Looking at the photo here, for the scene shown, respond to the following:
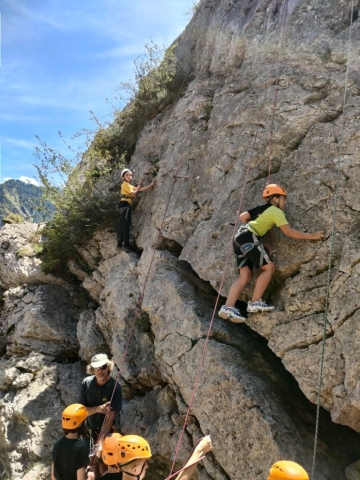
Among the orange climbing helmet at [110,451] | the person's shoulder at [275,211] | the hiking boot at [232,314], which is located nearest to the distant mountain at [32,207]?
the hiking boot at [232,314]

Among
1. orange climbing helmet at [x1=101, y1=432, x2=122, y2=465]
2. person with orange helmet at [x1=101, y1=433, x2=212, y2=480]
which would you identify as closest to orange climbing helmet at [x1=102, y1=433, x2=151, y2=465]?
person with orange helmet at [x1=101, y1=433, x2=212, y2=480]

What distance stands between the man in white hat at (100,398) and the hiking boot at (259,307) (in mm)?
2458

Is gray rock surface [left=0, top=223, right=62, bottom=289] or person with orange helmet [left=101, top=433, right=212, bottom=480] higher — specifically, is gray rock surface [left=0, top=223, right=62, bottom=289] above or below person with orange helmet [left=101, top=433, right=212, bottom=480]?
above

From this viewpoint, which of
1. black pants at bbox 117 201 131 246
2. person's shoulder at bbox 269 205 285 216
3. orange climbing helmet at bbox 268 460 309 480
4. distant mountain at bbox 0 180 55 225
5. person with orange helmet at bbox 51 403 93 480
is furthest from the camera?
distant mountain at bbox 0 180 55 225

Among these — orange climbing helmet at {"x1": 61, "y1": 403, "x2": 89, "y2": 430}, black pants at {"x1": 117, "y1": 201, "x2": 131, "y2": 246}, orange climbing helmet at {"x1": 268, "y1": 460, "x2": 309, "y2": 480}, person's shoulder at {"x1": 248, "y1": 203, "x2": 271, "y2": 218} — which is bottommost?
orange climbing helmet at {"x1": 268, "y1": 460, "x2": 309, "y2": 480}

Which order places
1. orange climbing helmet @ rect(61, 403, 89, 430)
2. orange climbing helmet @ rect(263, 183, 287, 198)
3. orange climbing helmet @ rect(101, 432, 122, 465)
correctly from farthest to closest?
orange climbing helmet @ rect(263, 183, 287, 198), orange climbing helmet @ rect(61, 403, 89, 430), orange climbing helmet @ rect(101, 432, 122, 465)

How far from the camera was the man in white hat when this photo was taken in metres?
6.59

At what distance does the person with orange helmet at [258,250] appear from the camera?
6.50 metres

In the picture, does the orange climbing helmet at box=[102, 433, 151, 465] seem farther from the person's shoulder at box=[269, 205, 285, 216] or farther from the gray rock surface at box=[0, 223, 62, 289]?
the gray rock surface at box=[0, 223, 62, 289]

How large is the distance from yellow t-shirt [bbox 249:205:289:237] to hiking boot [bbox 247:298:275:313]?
1099 millimetres

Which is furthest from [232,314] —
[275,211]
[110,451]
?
[110,451]

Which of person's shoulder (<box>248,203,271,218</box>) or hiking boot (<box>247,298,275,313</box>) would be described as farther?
person's shoulder (<box>248,203,271,218</box>)

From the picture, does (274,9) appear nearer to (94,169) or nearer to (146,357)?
(94,169)

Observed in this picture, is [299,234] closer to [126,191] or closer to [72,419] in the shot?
[72,419]
